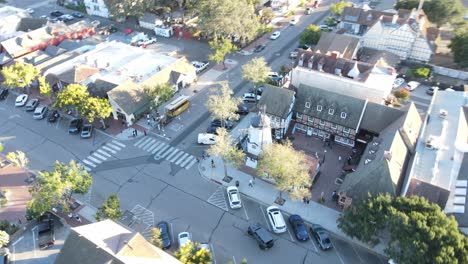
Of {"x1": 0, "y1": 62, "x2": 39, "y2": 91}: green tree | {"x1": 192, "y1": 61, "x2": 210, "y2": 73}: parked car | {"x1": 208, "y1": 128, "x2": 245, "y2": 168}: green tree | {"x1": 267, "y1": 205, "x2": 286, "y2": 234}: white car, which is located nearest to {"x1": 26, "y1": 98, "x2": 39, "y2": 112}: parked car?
{"x1": 0, "y1": 62, "x2": 39, "y2": 91}: green tree

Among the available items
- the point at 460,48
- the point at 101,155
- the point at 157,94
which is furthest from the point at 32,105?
the point at 460,48

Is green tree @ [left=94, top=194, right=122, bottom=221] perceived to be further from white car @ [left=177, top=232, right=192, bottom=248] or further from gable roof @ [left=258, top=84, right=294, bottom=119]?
gable roof @ [left=258, top=84, right=294, bottom=119]

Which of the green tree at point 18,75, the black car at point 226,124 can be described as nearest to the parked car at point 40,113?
the green tree at point 18,75

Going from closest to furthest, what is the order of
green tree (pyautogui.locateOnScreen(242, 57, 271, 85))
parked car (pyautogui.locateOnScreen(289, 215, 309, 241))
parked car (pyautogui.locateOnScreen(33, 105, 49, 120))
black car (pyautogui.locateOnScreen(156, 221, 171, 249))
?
black car (pyautogui.locateOnScreen(156, 221, 171, 249)) → parked car (pyautogui.locateOnScreen(289, 215, 309, 241)) → green tree (pyautogui.locateOnScreen(242, 57, 271, 85)) → parked car (pyautogui.locateOnScreen(33, 105, 49, 120))

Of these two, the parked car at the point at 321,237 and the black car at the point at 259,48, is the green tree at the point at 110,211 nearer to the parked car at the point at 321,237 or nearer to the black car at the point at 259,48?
the parked car at the point at 321,237

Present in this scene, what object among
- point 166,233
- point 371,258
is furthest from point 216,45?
point 371,258

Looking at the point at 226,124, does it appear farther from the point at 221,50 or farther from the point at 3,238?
the point at 3,238
